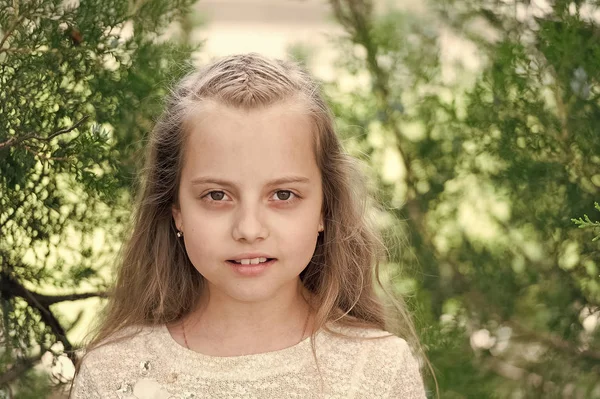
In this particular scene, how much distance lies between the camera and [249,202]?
174cm

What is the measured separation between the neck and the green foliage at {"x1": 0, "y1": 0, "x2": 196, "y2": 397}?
26cm

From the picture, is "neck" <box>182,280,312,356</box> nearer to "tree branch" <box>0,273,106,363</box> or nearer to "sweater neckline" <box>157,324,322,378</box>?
"sweater neckline" <box>157,324,322,378</box>

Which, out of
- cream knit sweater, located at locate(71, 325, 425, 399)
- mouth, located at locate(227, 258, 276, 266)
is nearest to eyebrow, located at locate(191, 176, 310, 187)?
mouth, located at locate(227, 258, 276, 266)

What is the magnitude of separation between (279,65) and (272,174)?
26cm

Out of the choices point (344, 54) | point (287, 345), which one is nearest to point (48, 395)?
point (287, 345)

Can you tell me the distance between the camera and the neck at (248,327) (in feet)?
6.18

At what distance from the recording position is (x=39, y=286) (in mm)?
1958

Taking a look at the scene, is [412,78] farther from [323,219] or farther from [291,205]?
[291,205]

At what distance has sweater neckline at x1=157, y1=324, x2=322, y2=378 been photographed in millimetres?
1850

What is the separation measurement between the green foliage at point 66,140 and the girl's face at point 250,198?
0.18m

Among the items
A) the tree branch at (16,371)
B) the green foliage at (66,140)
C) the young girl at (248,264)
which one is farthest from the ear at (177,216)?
the tree branch at (16,371)

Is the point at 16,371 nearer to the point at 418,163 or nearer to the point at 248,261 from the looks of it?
the point at 248,261

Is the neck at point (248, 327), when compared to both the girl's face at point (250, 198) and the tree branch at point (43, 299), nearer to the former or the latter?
the girl's face at point (250, 198)

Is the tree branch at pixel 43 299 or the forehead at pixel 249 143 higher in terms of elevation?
the forehead at pixel 249 143
